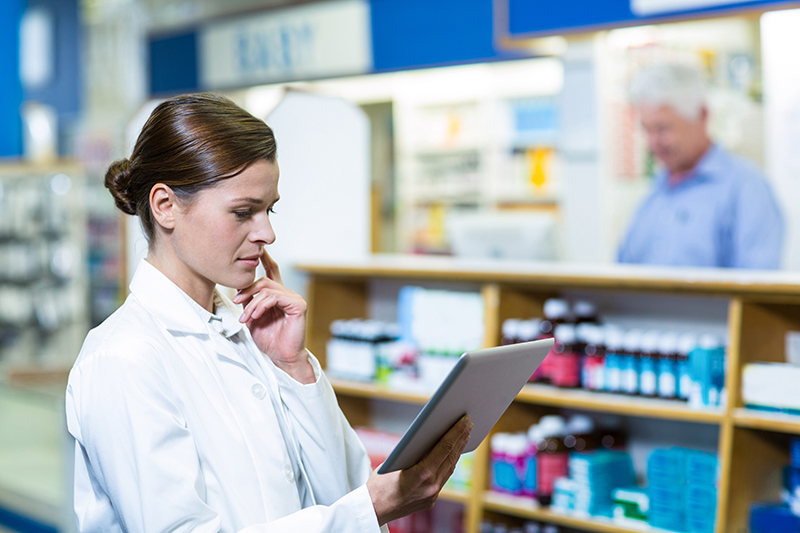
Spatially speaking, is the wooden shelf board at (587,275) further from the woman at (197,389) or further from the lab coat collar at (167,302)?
the lab coat collar at (167,302)

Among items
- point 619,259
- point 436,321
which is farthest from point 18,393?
point 619,259

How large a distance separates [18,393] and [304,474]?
150 inches

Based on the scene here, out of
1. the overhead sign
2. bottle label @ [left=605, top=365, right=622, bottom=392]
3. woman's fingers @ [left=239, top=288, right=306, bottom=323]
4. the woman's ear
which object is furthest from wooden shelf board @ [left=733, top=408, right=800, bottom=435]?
the overhead sign

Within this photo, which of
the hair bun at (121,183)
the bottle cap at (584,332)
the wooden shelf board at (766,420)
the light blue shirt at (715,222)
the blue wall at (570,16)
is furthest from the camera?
the light blue shirt at (715,222)

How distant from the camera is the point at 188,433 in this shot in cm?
126

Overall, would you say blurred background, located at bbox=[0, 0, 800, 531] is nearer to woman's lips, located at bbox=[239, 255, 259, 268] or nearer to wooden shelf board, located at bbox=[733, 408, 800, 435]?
wooden shelf board, located at bbox=[733, 408, 800, 435]

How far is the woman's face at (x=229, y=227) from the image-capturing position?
4.34 ft

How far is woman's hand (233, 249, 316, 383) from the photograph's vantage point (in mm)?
1511

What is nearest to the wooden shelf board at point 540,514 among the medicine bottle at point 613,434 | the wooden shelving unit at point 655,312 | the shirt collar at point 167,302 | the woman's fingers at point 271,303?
the wooden shelving unit at point 655,312

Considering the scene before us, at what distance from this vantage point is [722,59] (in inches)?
211

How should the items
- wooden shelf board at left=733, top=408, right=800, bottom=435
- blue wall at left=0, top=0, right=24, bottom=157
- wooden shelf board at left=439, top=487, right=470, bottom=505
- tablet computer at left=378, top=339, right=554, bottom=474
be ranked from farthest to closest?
blue wall at left=0, top=0, right=24, bottom=157 → wooden shelf board at left=439, top=487, right=470, bottom=505 → wooden shelf board at left=733, top=408, right=800, bottom=435 → tablet computer at left=378, top=339, right=554, bottom=474

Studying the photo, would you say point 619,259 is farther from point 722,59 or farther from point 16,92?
point 16,92

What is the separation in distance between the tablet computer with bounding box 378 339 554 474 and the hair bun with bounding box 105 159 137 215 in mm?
635

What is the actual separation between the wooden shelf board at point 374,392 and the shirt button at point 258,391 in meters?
1.75
